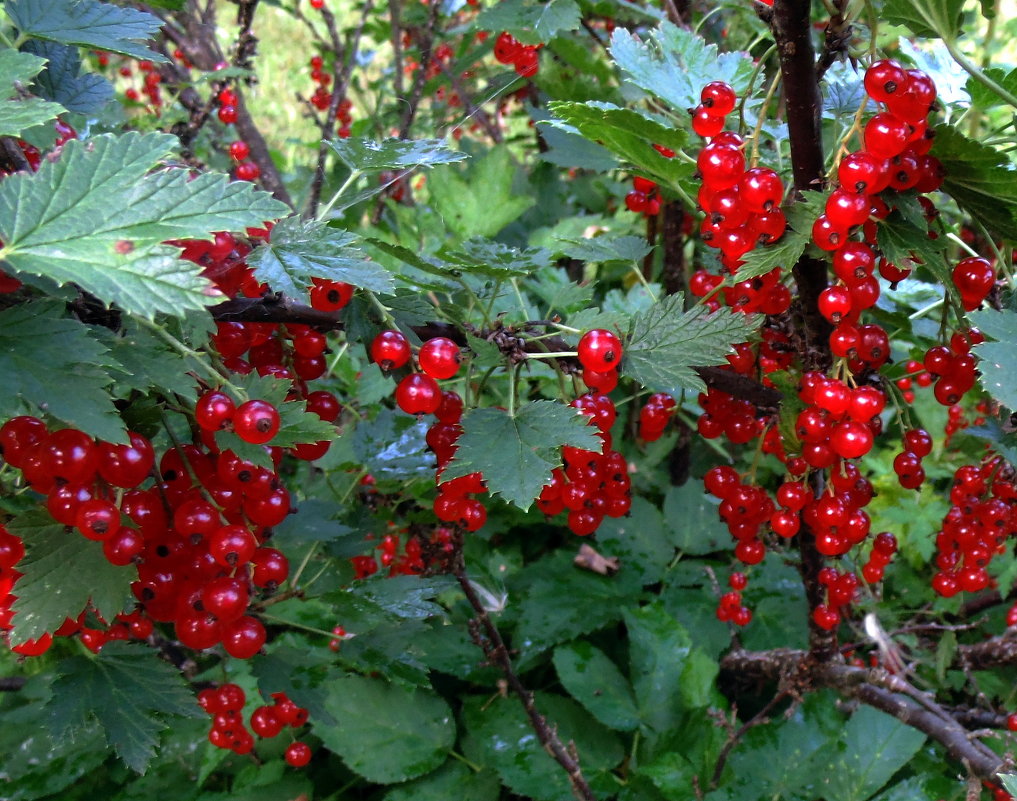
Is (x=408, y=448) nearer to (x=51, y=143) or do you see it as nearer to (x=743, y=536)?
(x=743, y=536)

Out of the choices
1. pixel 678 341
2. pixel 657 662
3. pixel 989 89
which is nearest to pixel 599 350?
pixel 678 341

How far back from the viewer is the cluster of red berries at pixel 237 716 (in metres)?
1.31

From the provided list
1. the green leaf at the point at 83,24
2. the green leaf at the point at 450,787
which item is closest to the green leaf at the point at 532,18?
the green leaf at the point at 83,24

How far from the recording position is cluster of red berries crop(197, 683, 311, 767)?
51.7 inches

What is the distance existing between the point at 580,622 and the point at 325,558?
65cm

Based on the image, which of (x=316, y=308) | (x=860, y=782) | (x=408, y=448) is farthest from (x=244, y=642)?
(x=860, y=782)

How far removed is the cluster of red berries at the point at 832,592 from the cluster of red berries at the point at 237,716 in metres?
0.96

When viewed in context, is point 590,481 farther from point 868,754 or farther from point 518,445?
point 868,754

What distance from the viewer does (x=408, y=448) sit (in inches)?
57.5

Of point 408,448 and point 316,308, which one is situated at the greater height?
point 316,308

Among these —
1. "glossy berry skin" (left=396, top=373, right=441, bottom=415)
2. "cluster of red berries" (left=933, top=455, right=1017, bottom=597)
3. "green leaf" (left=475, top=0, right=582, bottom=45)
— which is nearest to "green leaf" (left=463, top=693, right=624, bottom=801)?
"cluster of red berries" (left=933, top=455, right=1017, bottom=597)

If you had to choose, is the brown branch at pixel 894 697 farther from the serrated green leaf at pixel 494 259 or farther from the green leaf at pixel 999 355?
the serrated green leaf at pixel 494 259

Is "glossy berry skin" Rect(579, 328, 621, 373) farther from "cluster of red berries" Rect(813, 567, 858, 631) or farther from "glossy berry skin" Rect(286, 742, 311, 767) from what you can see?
"glossy berry skin" Rect(286, 742, 311, 767)

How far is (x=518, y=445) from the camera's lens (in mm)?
878
